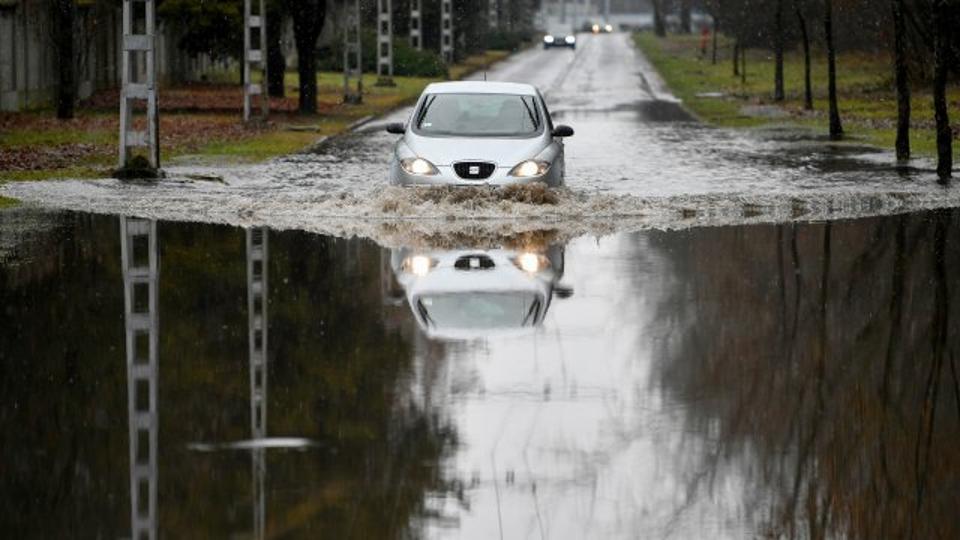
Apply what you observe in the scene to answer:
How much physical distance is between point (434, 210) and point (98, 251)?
188 inches

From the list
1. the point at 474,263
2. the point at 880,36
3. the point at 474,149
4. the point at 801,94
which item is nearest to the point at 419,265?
the point at 474,263

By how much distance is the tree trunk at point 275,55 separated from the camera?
53750 millimetres

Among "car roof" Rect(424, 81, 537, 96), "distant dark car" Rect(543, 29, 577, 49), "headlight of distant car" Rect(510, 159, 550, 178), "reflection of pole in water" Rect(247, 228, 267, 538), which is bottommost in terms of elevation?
"reflection of pole in water" Rect(247, 228, 267, 538)

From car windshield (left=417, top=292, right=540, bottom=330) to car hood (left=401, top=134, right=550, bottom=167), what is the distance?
7.20 m

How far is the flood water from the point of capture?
8219mm

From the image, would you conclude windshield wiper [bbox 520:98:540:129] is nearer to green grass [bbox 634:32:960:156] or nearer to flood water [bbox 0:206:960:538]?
flood water [bbox 0:206:960:538]

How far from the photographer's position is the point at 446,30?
88.1 m

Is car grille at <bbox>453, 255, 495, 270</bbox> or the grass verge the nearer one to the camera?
car grille at <bbox>453, 255, 495, 270</bbox>

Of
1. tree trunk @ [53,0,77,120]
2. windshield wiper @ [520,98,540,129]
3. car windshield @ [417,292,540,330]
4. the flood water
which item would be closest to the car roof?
windshield wiper @ [520,98,540,129]

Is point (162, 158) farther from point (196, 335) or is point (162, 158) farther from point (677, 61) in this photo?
point (677, 61)

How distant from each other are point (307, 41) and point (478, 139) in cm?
2513

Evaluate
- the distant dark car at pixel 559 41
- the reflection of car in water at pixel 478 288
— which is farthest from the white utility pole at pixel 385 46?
the distant dark car at pixel 559 41

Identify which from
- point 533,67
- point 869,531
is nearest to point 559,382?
point 869,531

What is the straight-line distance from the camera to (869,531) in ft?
25.8
